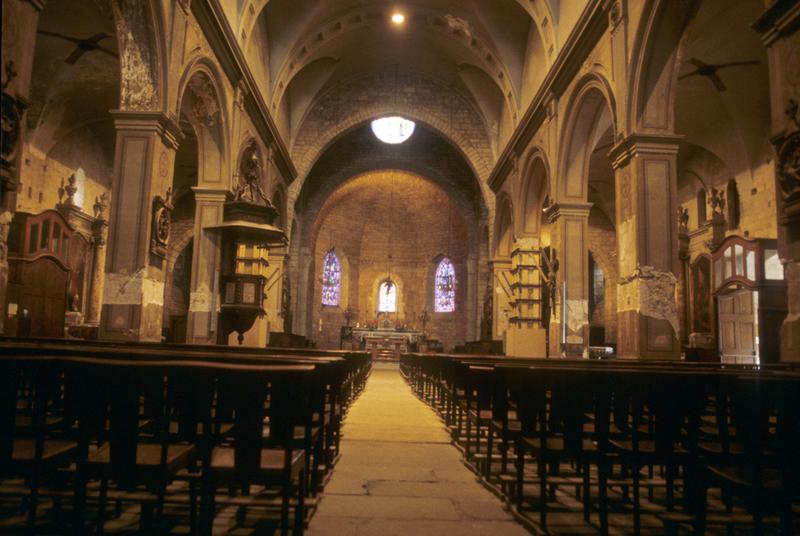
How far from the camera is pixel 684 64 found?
13.3 m

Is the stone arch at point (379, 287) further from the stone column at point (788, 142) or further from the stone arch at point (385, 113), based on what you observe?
the stone column at point (788, 142)

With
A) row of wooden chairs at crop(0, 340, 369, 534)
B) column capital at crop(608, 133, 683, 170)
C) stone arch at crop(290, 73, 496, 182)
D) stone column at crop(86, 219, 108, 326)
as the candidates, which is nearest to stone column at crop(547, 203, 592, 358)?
column capital at crop(608, 133, 683, 170)

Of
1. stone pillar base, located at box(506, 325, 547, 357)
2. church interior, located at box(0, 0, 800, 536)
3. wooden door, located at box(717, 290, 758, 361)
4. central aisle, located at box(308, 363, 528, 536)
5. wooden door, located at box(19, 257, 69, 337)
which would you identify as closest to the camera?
church interior, located at box(0, 0, 800, 536)

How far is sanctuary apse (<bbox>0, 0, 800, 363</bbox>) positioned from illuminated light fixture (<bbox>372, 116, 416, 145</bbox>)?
43cm

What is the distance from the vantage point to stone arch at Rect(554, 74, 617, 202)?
501 inches

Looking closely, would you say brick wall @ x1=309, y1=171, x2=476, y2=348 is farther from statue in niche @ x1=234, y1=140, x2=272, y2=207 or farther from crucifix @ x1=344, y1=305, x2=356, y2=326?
statue in niche @ x1=234, y1=140, x2=272, y2=207

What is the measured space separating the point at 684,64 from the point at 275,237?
9542 millimetres

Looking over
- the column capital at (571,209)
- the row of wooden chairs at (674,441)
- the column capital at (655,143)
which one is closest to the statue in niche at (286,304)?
the column capital at (571,209)

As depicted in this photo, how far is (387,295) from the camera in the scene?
32344 mm

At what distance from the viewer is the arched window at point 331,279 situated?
3098 centimetres

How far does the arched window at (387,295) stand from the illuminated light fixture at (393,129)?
833cm

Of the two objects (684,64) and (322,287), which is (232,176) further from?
(322,287)

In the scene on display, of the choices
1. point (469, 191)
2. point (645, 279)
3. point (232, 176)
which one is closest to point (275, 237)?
point (232, 176)

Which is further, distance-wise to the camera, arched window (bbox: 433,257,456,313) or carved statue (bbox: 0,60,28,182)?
arched window (bbox: 433,257,456,313)
